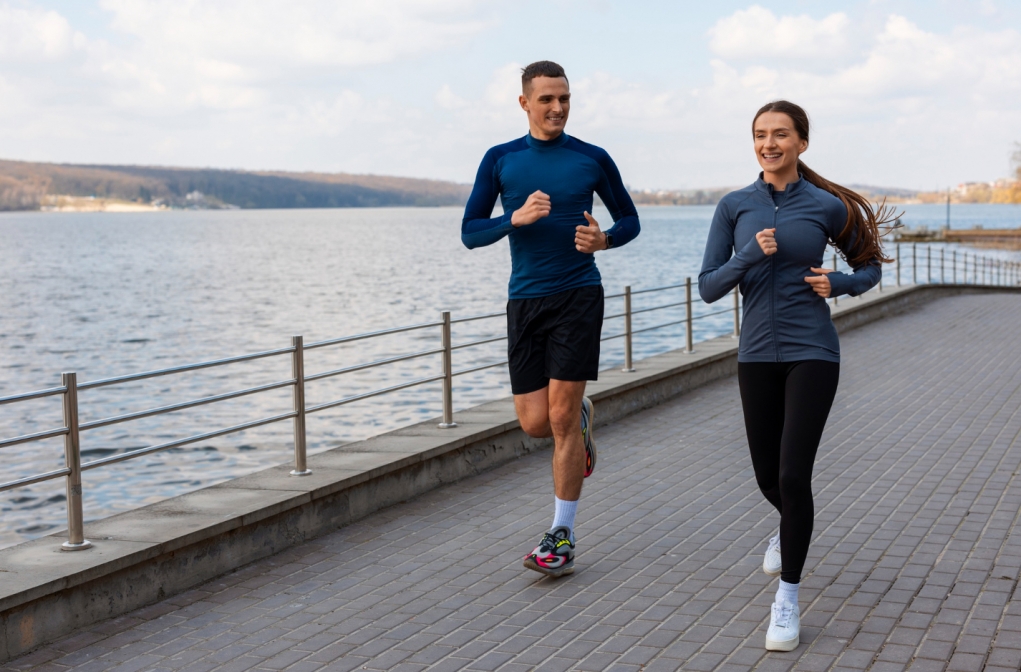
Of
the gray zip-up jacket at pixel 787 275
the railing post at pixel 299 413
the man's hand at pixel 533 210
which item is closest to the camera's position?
the gray zip-up jacket at pixel 787 275

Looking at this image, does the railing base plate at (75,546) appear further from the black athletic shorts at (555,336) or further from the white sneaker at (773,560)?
the white sneaker at (773,560)

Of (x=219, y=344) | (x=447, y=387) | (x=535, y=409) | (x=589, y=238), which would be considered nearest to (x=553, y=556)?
(x=535, y=409)

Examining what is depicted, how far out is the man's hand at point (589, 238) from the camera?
505cm

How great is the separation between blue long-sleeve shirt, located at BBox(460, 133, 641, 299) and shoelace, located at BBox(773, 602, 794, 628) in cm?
169

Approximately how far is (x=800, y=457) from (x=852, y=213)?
38.2 inches

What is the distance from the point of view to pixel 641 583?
5234mm

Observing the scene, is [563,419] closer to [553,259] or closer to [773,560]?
[553,259]

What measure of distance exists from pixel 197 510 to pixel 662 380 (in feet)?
19.2

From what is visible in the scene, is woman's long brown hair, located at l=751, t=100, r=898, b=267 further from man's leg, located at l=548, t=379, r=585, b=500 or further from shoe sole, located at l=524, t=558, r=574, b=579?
shoe sole, located at l=524, t=558, r=574, b=579

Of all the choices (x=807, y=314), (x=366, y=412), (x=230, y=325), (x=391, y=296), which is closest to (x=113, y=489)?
(x=366, y=412)

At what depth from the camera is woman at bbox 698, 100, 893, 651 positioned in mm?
4473

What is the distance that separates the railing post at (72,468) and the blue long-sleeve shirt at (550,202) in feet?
5.96

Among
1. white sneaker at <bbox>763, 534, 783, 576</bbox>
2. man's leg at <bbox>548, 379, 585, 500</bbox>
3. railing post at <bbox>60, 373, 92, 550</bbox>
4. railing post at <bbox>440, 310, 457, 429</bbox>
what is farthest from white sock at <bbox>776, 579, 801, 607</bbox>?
railing post at <bbox>440, 310, 457, 429</bbox>

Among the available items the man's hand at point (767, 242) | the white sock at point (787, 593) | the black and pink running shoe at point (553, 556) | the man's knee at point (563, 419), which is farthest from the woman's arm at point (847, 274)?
the black and pink running shoe at point (553, 556)
